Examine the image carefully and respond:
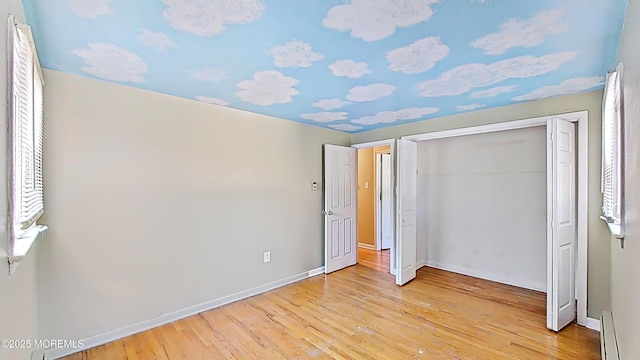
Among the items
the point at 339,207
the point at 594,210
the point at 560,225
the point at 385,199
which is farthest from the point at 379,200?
the point at 594,210

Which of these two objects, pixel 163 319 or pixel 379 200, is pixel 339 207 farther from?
pixel 163 319

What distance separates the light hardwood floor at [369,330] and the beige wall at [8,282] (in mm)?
943

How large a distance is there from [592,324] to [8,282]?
425cm

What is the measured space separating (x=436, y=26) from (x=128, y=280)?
3.12 metres

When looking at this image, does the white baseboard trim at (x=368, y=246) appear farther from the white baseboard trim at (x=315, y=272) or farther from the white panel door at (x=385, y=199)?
the white baseboard trim at (x=315, y=272)

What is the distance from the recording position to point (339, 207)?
4.59m

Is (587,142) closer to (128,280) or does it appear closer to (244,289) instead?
(244,289)

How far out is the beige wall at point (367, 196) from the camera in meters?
6.07

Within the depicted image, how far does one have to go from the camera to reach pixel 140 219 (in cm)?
273

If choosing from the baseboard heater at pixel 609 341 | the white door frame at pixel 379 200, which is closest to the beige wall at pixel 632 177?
the baseboard heater at pixel 609 341

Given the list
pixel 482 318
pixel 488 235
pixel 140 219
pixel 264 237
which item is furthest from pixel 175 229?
pixel 488 235

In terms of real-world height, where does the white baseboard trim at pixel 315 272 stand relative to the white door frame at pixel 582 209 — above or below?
below

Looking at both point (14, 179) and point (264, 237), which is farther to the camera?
point (264, 237)

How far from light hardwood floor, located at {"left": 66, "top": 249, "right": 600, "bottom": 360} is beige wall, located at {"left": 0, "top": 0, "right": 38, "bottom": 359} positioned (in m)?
0.94
